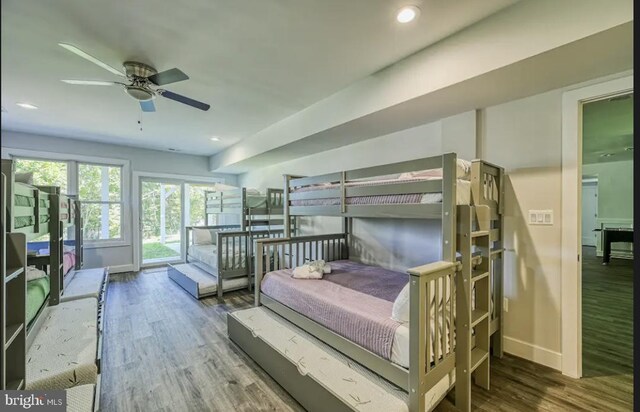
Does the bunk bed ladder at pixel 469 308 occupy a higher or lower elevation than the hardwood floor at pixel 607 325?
higher

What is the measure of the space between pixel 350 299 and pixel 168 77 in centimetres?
241

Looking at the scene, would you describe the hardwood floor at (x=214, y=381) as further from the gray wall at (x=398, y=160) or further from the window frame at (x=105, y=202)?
the window frame at (x=105, y=202)

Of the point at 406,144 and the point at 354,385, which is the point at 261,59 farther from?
the point at 354,385

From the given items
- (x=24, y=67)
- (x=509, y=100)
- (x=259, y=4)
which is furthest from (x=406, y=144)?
(x=24, y=67)

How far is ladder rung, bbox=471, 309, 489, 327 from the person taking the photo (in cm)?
198

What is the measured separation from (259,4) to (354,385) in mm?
2538

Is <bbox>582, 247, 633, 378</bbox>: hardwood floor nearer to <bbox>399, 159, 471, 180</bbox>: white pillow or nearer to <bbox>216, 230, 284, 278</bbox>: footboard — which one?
<bbox>399, 159, 471, 180</bbox>: white pillow

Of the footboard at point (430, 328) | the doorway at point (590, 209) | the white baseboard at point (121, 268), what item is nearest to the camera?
the footboard at point (430, 328)

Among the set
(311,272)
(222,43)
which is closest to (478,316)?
(311,272)

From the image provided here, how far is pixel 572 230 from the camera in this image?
227 cm

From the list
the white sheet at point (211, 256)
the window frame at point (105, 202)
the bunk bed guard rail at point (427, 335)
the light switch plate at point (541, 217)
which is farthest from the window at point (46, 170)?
the light switch plate at point (541, 217)

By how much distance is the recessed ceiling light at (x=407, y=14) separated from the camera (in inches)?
74.4

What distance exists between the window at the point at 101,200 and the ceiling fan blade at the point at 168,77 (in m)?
4.14

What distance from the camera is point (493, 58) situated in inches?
78.2
